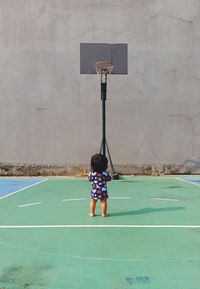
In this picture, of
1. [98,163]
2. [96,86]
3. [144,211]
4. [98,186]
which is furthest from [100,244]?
[96,86]

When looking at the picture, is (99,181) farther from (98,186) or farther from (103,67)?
(103,67)

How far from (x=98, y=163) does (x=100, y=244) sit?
2218mm

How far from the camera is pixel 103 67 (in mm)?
16297

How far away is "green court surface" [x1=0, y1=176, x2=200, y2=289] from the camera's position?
4180mm

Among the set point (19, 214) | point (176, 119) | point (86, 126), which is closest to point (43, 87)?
point (86, 126)

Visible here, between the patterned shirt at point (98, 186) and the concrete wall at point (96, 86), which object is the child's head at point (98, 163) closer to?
the patterned shirt at point (98, 186)

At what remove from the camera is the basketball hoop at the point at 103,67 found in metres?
16.2

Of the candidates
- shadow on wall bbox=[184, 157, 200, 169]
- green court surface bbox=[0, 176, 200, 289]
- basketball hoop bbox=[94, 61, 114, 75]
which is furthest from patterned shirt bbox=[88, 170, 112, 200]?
shadow on wall bbox=[184, 157, 200, 169]

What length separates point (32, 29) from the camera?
1709cm

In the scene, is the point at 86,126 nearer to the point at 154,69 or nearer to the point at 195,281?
the point at 154,69

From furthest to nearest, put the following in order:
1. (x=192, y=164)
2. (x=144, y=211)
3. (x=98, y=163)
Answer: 1. (x=192, y=164)
2. (x=144, y=211)
3. (x=98, y=163)

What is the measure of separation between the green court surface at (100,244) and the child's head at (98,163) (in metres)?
0.81

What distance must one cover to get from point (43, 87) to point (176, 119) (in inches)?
207

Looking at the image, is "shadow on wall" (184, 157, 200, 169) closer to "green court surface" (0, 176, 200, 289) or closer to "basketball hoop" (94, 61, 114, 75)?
"basketball hoop" (94, 61, 114, 75)
